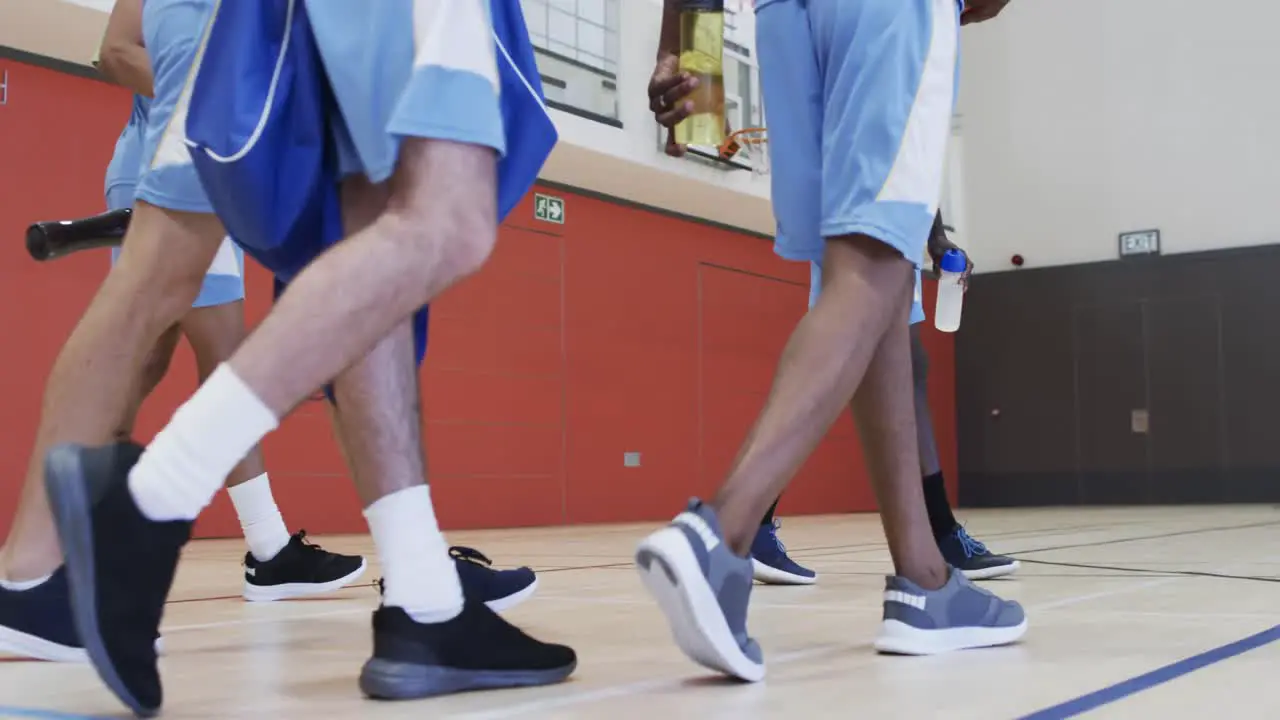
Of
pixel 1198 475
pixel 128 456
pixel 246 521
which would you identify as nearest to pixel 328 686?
pixel 128 456

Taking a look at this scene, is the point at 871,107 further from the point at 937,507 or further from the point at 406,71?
the point at 937,507

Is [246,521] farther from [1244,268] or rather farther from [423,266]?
[1244,268]

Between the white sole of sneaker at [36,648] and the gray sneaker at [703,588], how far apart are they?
747 mm

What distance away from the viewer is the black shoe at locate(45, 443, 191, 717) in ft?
3.34

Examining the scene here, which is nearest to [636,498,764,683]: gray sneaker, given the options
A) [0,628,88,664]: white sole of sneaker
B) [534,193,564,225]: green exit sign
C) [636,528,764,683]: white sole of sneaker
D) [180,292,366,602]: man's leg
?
[636,528,764,683]: white sole of sneaker

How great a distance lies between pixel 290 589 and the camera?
2430mm

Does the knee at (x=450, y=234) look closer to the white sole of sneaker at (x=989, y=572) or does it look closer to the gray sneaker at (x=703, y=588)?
the gray sneaker at (x=703, y=588)

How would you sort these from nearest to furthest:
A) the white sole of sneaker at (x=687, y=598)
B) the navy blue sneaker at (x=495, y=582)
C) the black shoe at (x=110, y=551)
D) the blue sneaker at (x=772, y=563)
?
the black shoe at (x=110, y=551) → the white sole of sneaker at (x=687, y=598) → the navy blue sneaker at (x=495, y=582) → the blue sneaker at (x=772, y=563)

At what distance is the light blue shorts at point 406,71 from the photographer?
122cm

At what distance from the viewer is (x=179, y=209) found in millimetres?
1778

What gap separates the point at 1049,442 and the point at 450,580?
34.0 feet

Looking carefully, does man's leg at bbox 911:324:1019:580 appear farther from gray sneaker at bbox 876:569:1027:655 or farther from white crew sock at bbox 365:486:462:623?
white crew sock at bbox 365:486:462:623

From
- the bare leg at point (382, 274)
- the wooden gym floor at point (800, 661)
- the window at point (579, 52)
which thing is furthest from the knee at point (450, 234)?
the window at point (579, 52)

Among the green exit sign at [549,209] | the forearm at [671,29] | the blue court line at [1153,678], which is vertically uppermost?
the green exit sign at [549,209]
